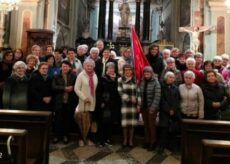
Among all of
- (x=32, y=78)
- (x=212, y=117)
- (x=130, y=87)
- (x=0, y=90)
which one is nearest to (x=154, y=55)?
(x=130, y=87)

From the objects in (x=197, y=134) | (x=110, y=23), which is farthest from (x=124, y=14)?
(x=197, y=134)

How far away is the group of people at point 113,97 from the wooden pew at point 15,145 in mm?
1993

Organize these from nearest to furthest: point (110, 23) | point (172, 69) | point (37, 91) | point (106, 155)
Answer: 1. point (106, 155)
2. point (37, 91)
3. point (172, 69)
4. point (110, 23)

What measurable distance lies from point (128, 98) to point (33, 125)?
1746mm

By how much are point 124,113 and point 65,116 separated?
1.04 meters

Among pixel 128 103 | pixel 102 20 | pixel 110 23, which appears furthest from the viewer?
pixel 110 23

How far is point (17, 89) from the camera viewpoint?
14.7ft

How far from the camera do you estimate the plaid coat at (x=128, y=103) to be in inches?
190

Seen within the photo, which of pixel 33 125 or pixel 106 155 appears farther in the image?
pixel 106 155

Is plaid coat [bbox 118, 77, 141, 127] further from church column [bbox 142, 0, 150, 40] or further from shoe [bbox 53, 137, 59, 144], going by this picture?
A: church column [bbox 142, 0, 150, 40]

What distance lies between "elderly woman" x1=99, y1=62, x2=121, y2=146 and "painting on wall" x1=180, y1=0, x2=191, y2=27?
9804 millimetres

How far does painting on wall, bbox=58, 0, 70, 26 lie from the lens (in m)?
14.0

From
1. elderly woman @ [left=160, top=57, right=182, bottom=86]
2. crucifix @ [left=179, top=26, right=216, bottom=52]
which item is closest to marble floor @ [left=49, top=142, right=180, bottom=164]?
elderly woman @ [left=160, top=57, right=182, bottom=86]

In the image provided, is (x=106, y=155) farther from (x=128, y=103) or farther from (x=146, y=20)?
(x=146, y=20)
